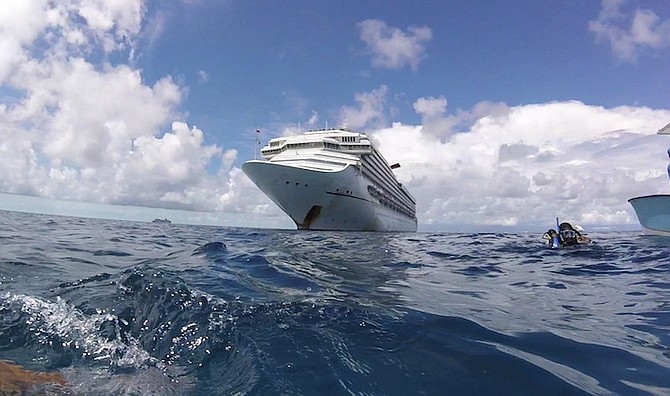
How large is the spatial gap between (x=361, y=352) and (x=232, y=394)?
1.25 m

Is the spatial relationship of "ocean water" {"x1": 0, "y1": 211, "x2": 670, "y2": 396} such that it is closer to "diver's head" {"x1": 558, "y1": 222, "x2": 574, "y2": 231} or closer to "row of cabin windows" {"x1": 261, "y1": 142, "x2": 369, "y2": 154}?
"diver's head" {"x1": 558, "y1": 222, "x2": 574, "y2": 231}

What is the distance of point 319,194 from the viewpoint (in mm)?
37594

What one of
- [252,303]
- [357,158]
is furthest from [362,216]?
[252,303]

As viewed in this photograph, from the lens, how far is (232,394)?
8.63 feet

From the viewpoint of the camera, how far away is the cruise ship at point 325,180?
119 ft

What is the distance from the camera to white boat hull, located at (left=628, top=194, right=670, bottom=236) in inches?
730

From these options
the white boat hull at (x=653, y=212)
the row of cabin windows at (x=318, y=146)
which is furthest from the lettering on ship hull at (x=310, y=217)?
the white boat hull at (x=653, y=212)

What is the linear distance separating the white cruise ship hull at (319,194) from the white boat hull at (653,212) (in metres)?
23.6

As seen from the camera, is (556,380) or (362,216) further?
(362,216)

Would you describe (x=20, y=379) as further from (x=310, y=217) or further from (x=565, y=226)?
(x=310, y=217)

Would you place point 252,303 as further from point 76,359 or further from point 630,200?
point 630,200

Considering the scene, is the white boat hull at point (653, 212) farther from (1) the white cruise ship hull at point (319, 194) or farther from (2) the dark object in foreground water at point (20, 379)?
(2) the dark object in foreground water at point (20, 379)

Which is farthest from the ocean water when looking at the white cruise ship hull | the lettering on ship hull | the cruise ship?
the lettering on ship hull

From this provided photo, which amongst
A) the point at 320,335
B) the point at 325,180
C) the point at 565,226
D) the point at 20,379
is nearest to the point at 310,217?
the point at 325,180
